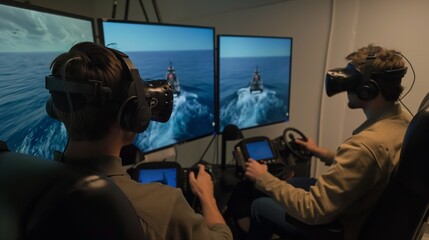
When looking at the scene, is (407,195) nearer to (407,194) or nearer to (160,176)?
(407,194)

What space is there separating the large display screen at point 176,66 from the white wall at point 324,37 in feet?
2.65

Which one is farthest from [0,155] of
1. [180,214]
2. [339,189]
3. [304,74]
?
[304,74]

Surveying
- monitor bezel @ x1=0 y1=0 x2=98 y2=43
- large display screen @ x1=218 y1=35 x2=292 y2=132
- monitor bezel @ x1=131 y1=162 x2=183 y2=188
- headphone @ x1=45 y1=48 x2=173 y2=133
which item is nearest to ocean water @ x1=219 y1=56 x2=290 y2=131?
large display screen @ x1=218 y1=35 x2=292 y2=132

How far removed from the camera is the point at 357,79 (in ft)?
4.21

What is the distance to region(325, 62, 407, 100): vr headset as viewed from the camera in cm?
123

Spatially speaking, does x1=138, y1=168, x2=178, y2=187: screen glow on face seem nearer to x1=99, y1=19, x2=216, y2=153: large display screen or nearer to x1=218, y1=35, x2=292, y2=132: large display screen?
x1=99, y1=19, x2=216, y2=153: large display screen

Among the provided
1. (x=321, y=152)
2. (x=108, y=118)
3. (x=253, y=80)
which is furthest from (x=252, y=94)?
(x=108, y=118)

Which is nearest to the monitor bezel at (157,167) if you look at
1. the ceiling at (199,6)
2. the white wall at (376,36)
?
the white wall at (376,36)

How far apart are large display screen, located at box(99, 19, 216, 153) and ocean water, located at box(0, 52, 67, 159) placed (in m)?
0.31

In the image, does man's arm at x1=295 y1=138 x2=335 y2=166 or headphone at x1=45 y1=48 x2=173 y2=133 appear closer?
headphone at x1=45 y1=48 x2=173 y2=133

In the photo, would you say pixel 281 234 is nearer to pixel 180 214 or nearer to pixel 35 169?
pixel 180 214

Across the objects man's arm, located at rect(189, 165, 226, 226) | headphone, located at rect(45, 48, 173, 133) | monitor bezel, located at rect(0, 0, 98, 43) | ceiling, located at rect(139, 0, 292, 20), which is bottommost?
man's arm, located at rect(189, 165, 226, 226)

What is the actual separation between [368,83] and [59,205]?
3.96 ft

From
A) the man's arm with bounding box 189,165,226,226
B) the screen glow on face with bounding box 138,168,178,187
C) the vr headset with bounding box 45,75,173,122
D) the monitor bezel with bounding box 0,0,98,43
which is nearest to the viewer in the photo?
the vr headset with bounding box 45,75,173,122
